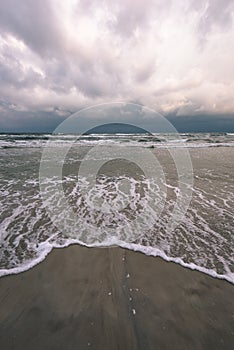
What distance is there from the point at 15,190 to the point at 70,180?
2.54m

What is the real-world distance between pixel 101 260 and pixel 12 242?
2.05 meters

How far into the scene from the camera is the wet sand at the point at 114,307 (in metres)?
2.37

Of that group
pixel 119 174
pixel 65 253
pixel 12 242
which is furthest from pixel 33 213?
pixel 119 174

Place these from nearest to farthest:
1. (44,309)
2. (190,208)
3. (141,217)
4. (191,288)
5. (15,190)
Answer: (44,309)
(191,288)
(141,217)
(190,208)
(15,190)

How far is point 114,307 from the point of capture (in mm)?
2779

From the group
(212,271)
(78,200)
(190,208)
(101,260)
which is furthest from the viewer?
(78,200)

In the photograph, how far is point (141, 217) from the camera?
5578 millimetres

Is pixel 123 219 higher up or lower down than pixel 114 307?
lower down

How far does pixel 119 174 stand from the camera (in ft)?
35.5

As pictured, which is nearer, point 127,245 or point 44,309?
point 44,309

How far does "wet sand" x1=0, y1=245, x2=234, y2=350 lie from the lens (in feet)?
7.76

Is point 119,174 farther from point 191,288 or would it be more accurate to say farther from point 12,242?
point 191,288

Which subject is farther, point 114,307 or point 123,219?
point 123,219

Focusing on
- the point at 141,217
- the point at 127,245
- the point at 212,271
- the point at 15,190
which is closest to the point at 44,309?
the point at 127,245
